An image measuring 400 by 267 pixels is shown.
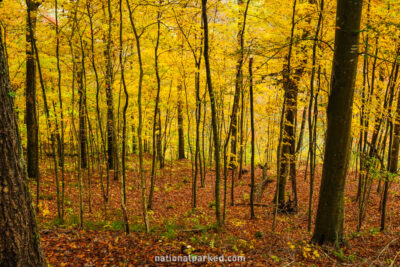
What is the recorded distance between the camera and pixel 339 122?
4672mm

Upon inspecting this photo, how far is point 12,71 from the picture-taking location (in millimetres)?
10172

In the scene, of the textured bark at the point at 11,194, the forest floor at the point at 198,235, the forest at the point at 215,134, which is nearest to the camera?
the textured bark at the point at 11,194

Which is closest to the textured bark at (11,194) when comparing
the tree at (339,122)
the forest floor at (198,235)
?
the forest floor at (198,235)

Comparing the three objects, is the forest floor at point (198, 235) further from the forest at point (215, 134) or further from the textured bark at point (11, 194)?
the textured bark at point (11, 194)

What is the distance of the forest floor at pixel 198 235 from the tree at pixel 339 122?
0.52m

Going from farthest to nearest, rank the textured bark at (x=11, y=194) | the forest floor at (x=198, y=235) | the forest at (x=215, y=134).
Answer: the forest floor at (x=198, y=235) → the forest at (x=215, y=134) → the textured bark at (x=11, y=194)

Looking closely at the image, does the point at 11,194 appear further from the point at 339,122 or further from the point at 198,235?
the point at 339,122

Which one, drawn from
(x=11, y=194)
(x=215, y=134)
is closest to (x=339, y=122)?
(x=215, y=134)

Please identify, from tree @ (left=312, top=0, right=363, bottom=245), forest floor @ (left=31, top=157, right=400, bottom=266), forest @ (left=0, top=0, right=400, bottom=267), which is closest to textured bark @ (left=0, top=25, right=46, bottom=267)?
forest @ (left=0, top=0, right=400, bottom=267)

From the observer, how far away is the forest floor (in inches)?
177

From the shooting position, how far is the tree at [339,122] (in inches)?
177

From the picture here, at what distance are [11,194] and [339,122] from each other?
218 inches

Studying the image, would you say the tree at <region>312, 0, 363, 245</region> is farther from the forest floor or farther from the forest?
the forest floor

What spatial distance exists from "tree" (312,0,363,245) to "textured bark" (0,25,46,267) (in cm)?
529
